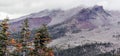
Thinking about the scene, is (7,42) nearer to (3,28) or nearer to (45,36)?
(3,28)

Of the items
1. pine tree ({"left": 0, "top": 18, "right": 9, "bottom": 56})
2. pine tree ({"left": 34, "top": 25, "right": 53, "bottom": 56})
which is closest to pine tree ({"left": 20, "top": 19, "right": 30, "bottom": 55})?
pine tree ({"left": 34, "top": 25, "right": 53, "bottom": 56})

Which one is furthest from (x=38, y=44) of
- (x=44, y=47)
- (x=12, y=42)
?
(x=12, y=42)

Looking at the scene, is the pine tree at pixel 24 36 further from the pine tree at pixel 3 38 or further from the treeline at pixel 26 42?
the pine tree at pixel 3 38

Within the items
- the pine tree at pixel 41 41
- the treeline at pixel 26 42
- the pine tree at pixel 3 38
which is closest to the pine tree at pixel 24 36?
the treeline at pixel 26 42

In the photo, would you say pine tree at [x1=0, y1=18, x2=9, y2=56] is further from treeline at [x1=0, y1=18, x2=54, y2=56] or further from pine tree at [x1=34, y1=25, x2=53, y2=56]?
pine tree at [x1=34, y1=25, x2=53, y2=56]

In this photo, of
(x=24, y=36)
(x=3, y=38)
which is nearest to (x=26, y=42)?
(x=24, y=36)

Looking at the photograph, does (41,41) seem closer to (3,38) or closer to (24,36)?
(24,36)

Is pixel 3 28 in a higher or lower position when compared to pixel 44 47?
higher

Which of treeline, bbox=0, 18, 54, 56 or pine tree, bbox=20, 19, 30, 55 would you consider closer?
treeline, bbox=0, 18, 54, 56

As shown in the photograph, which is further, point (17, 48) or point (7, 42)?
point (17, 48)

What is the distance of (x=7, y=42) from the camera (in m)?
43.8

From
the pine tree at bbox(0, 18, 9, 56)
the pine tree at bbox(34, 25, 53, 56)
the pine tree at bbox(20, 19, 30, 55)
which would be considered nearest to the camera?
the pine tree at bbox(0, 18, 9, 56)

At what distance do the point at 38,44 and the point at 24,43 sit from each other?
230 centimetres

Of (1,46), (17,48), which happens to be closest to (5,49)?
(1,46)
